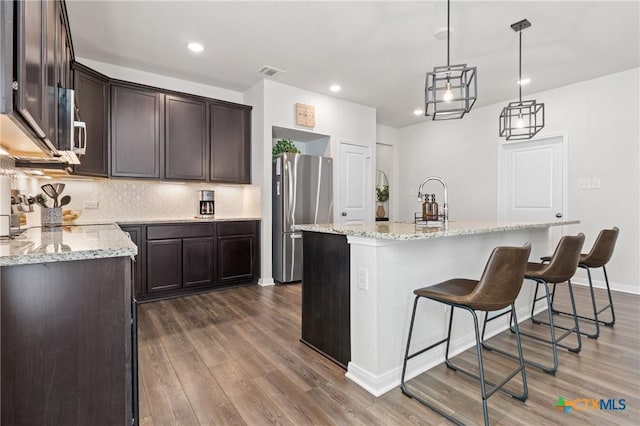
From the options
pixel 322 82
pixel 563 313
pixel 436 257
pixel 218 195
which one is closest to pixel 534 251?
pixel 563 313

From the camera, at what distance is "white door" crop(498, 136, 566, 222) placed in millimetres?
4617

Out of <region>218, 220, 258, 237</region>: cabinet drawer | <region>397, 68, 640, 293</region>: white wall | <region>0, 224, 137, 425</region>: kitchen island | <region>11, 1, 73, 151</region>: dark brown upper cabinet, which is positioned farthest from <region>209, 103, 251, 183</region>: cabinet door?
<region>397, 68, 640, 293</region>: white wall

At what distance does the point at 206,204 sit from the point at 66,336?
10.9 ft

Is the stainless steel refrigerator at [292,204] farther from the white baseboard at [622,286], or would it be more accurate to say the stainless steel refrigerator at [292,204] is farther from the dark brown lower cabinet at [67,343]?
the white baseboard at [622,286]

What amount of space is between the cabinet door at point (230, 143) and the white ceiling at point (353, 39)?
39cm

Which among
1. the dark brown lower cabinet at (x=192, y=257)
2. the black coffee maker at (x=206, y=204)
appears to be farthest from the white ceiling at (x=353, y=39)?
the dark brown lower cabinet at (x=192, y=257)

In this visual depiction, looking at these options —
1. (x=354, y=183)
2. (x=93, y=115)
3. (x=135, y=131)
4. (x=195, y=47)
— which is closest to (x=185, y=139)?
(x=135, y=131)

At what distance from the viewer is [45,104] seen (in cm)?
148

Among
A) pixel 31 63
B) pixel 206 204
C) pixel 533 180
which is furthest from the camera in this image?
pixel 533 180

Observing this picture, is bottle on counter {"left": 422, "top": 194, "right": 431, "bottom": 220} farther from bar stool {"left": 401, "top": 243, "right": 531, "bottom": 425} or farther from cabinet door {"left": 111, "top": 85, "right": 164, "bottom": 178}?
cabinet door {"left": 111, "top": 85, "right": 164, "bottom": 178}

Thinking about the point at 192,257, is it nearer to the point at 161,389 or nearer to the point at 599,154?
the point at 161,389

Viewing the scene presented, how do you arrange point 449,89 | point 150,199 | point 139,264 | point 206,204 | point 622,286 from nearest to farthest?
point 449,89 < point 139,264 < point 622,286 < point 150,199 < point 206,204

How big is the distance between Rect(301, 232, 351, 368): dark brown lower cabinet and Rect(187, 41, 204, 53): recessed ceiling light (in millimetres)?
2350

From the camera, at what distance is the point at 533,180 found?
4.89 meters
